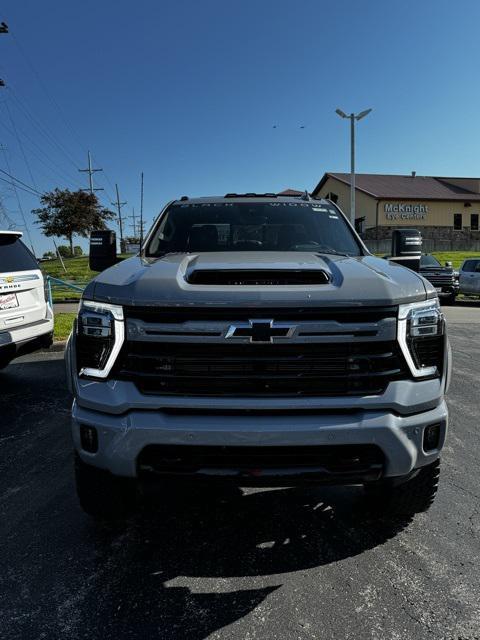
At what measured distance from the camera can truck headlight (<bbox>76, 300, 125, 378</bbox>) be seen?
2316 mm

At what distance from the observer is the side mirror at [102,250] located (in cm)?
400

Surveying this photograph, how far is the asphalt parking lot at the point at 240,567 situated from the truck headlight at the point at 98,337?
3.41 ft

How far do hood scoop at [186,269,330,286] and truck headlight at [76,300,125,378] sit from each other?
0.42m

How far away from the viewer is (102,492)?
2.62 m

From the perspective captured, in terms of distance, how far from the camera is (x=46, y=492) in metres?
3.33

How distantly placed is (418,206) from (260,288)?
156ft

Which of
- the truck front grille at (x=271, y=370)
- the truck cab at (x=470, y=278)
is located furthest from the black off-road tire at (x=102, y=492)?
the truck cab at (x=470, y=278)

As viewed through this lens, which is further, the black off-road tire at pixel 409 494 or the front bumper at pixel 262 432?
the black off-road tire at pixel 409 494

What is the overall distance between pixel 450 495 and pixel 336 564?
3.80 feet

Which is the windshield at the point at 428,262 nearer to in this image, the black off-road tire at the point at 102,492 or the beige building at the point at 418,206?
the black off-road tire at the point at 102,492

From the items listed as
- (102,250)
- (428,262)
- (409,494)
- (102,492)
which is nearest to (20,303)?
(102,250)

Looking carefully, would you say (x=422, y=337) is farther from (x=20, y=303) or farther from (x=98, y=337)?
(x=20, y=303)

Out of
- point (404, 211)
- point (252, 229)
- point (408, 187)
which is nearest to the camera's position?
point (252, 229)

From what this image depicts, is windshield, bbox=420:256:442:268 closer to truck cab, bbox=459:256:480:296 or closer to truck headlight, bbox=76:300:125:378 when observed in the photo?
truck cab, bbox=459:256:480:296
